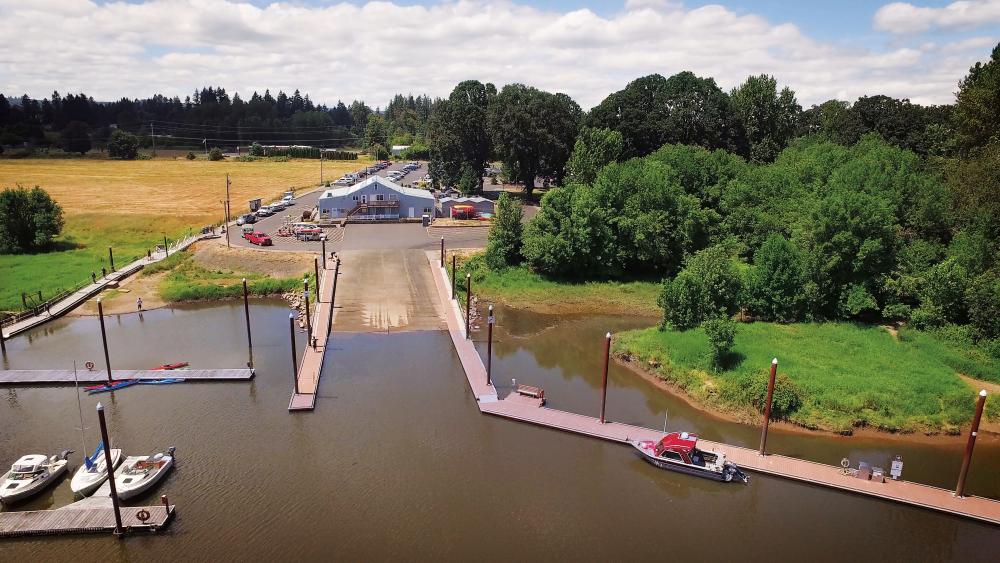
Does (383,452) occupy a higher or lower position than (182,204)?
lower

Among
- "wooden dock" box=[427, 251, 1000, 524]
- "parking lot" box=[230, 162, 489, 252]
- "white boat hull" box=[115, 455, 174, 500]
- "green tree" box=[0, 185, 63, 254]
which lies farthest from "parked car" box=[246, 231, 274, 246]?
"white boat hull" box=[115, 455, 174, 500]

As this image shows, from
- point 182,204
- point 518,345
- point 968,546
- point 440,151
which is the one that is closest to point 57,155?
point 182,204

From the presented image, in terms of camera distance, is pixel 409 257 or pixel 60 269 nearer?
pixel 60 269

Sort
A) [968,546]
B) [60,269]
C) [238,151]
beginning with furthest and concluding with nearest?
[238,151], [60,269], [968,546]

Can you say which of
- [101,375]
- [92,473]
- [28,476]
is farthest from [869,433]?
[101,375]

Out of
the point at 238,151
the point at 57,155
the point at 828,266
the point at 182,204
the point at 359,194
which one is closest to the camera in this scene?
the point at 828,266


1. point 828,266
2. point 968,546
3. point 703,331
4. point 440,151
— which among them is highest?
point 440,151

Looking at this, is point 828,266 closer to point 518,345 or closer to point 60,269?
point 518,345

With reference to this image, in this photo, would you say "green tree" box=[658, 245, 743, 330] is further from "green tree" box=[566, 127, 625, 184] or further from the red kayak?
"green tree" box=[566, 127, 625, 184]
